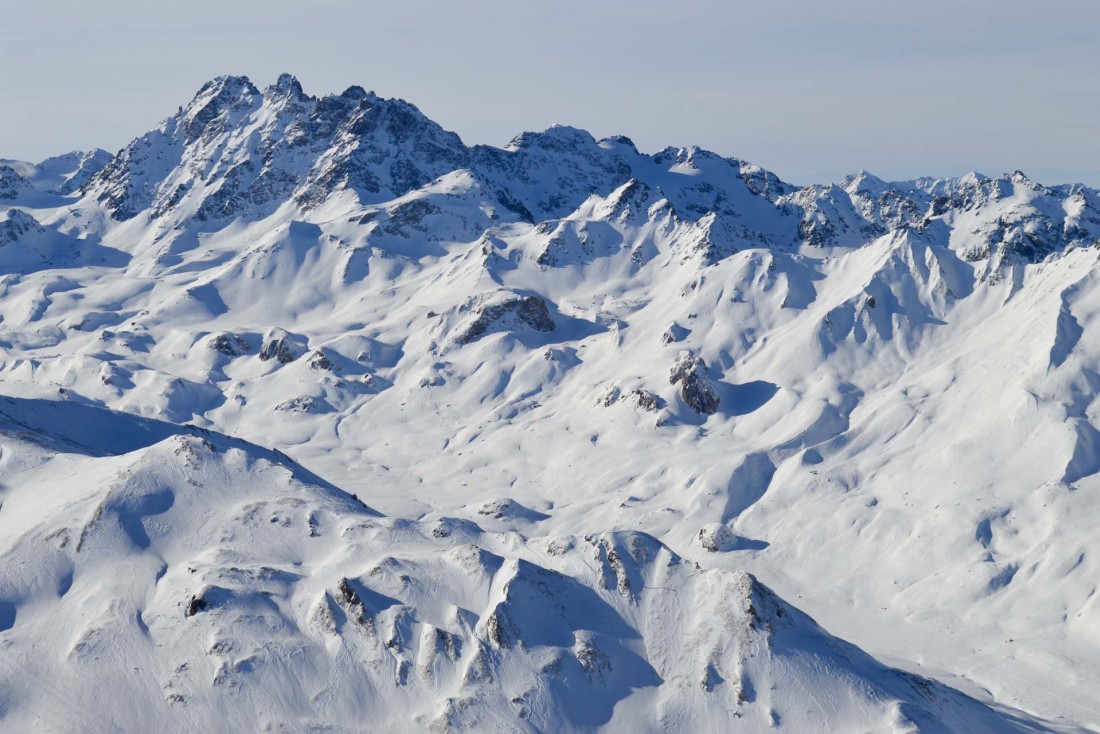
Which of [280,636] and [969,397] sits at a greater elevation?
[969,397]

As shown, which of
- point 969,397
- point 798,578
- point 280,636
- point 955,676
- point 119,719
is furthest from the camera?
point 969,397

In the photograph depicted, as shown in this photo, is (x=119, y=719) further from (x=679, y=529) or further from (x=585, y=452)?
(x=585, y=452)

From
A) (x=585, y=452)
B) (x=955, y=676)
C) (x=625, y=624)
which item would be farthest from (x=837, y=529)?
(x=625, y=624)

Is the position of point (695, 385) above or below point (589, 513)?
above

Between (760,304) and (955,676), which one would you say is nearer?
(955,676)

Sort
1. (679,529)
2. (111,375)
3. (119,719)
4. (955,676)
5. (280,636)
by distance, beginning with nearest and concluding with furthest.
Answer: (119,719) → (280,636) → (955,676) → (679,529) → (111,375)

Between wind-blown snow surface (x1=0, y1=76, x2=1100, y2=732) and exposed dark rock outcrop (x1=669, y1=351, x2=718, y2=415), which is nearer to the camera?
wind-blown snow surface (x1=0, y1=76, x2=1100, y2=732)

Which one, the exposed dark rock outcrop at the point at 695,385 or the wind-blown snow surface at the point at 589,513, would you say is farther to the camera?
the exposed dark rock outcrop at the point at 695,385

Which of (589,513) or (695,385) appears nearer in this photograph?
(589,513)
